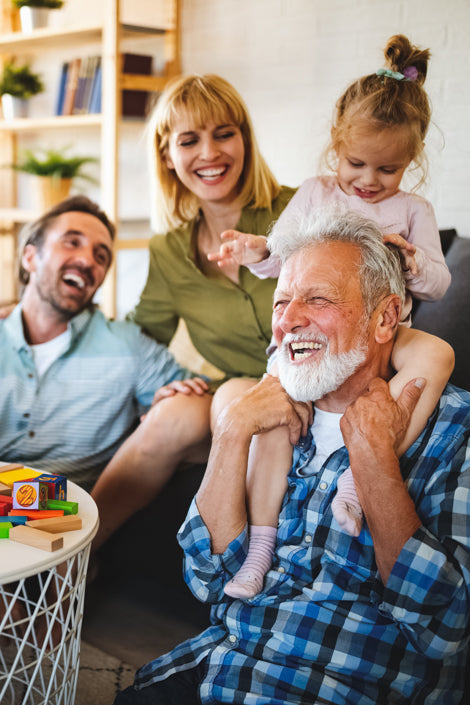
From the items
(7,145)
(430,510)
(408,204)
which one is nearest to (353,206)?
(408,204)

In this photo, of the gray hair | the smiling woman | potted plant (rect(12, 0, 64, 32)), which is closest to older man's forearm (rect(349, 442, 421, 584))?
the gray hair

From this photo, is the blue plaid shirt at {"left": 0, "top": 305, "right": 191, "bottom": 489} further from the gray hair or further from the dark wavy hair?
the gray hair

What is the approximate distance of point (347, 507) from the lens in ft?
4.31

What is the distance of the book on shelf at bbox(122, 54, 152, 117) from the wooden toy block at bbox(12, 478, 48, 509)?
270 centimetres

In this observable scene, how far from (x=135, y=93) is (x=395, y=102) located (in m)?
2.46

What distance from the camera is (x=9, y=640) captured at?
193cm

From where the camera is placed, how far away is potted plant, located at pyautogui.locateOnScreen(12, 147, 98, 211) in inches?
151

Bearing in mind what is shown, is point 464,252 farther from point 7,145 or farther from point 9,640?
point 7,145

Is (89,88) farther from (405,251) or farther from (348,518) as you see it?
(348,518)

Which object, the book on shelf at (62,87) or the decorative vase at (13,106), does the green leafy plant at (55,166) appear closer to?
the book on shelf at (62,87)

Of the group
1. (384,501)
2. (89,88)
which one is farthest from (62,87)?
(384,501)

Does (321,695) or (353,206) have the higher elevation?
(353,206)

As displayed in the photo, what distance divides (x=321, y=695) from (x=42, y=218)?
5.31ft

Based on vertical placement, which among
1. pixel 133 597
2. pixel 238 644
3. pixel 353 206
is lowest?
pixel 133 597
